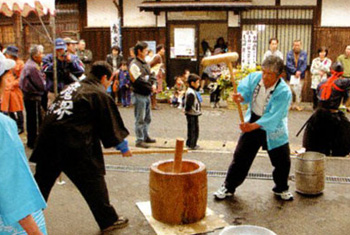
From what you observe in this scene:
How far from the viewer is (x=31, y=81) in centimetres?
866

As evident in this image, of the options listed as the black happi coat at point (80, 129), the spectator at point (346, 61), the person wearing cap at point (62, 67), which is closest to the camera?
the black happi coat at point (80, 129)

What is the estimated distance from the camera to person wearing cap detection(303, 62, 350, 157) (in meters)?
7.55

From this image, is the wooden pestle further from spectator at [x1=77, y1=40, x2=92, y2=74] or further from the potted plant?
spectator at [x1=77, y1=40, x2=92, y2=74]

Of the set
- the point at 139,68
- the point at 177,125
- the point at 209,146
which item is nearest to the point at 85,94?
the point at 139,68

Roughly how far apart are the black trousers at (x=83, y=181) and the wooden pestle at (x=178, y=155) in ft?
3.11

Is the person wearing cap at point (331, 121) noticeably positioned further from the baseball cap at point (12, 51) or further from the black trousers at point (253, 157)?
the baseball cap at point (12, 51)

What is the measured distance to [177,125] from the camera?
36.7 ft

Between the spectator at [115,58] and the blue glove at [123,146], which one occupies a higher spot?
the spectator at [115,58]

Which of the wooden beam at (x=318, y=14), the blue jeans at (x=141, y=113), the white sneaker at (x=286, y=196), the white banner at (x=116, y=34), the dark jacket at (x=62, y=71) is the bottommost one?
the white sneaker at (x=286, y=196)

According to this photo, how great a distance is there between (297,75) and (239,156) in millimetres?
8315

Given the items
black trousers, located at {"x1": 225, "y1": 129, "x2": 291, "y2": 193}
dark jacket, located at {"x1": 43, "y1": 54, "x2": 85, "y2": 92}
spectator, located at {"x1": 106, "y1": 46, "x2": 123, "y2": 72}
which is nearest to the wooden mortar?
black trousers, located at {"x1": 225, "y1": 129, "x2": 291, "y2": 193}

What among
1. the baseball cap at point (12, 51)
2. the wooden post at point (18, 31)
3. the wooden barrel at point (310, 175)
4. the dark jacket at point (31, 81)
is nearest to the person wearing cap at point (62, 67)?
the dark jacket at point (31, 81)

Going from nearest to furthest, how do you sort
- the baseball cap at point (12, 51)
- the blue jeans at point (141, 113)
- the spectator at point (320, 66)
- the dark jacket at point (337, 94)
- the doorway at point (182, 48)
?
the dark jacket at point (337, 94) → the blue jeans at point (141, 113) → the baseball cap at point (12, 51) → the spectator at point (320, 66) → the doorway at point (182, 48)

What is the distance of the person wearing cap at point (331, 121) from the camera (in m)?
7.55
